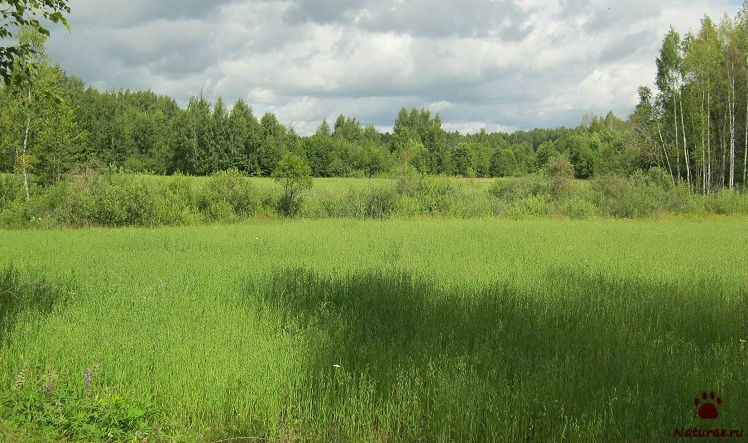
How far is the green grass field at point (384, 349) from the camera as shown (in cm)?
428

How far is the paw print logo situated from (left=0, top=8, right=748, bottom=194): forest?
6937mm

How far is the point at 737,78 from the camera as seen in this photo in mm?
35406

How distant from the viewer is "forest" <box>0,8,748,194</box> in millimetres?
28250

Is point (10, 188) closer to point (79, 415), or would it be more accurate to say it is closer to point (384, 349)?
point (79, 415)

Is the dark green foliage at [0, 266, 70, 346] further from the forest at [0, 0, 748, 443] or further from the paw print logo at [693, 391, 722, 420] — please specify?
the paw print logo at [693, 391, 722, 420]

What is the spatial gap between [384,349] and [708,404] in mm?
3142

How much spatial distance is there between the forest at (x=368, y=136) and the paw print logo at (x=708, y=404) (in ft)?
22.8

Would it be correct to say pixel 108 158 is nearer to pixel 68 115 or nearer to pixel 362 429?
pixel 68 115

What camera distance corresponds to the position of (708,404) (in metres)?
4.39

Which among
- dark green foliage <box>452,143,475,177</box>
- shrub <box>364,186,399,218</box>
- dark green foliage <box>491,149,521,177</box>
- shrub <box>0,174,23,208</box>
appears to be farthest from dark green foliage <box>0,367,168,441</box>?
dark green foliage <box>491,149,521,177</box>

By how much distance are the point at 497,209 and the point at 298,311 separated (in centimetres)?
2464

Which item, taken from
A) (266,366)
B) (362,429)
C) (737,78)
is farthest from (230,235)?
(737,78)

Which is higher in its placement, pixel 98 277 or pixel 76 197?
pixel 76 197

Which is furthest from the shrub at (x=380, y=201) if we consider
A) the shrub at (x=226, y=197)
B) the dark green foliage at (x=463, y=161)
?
the dark green foliage at (x=463, y=161)
